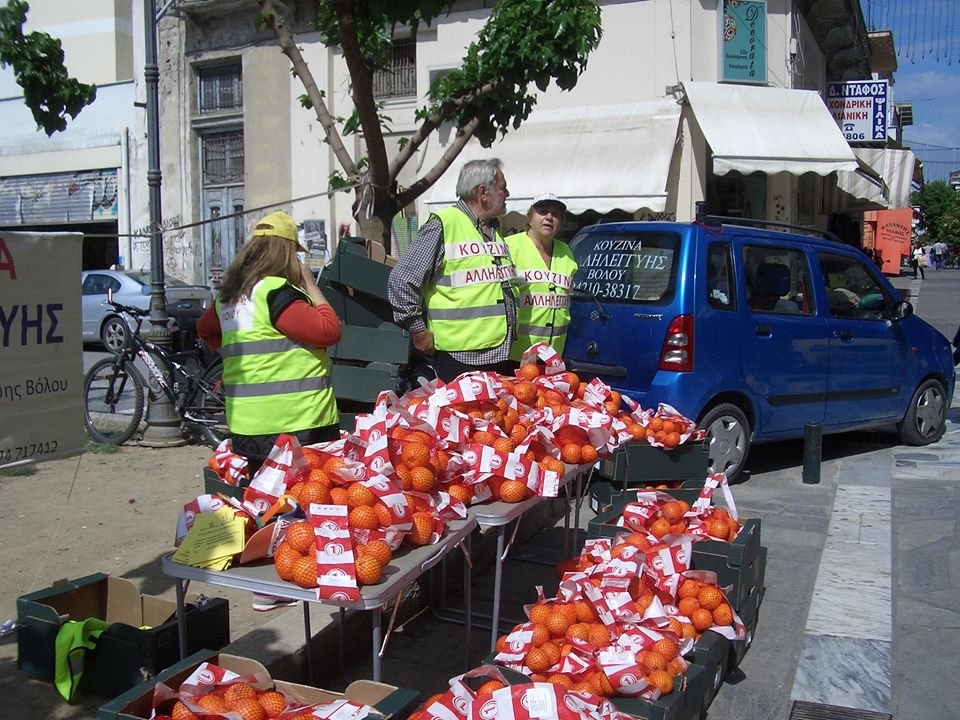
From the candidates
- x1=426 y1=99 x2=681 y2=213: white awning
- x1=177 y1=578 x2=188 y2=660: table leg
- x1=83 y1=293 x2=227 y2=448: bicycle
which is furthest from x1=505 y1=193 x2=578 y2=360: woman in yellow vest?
x1=426 y1=99 x2=681 y2=213: white awning

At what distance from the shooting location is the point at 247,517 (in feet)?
10.7

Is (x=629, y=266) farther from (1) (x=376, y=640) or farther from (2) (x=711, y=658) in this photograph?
(1) (x=376, y=640)

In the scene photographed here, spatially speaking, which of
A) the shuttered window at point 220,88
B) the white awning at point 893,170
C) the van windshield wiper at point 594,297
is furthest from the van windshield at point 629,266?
the shuttered window at point 220,88

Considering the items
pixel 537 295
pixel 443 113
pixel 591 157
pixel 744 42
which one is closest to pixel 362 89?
pixel 443 113

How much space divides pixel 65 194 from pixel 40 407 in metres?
21.7

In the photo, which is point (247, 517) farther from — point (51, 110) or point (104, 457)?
point (104, 457)

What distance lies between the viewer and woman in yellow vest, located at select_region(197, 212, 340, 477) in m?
3.87

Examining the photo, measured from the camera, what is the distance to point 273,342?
3906mm

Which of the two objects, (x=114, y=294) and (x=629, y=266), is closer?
(x=629, y=266)

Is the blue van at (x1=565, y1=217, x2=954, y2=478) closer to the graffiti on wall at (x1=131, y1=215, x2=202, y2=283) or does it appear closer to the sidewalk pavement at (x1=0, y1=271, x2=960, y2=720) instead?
the sidewalk pavement at (x1=0, y1=271, x2=960, y2=720)

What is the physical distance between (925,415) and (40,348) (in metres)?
7.65

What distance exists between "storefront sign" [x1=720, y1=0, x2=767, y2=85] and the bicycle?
1036 cm

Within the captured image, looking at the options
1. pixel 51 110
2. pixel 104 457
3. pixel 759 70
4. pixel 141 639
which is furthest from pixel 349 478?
pixel 759 70

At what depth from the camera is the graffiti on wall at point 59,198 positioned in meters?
22.5
